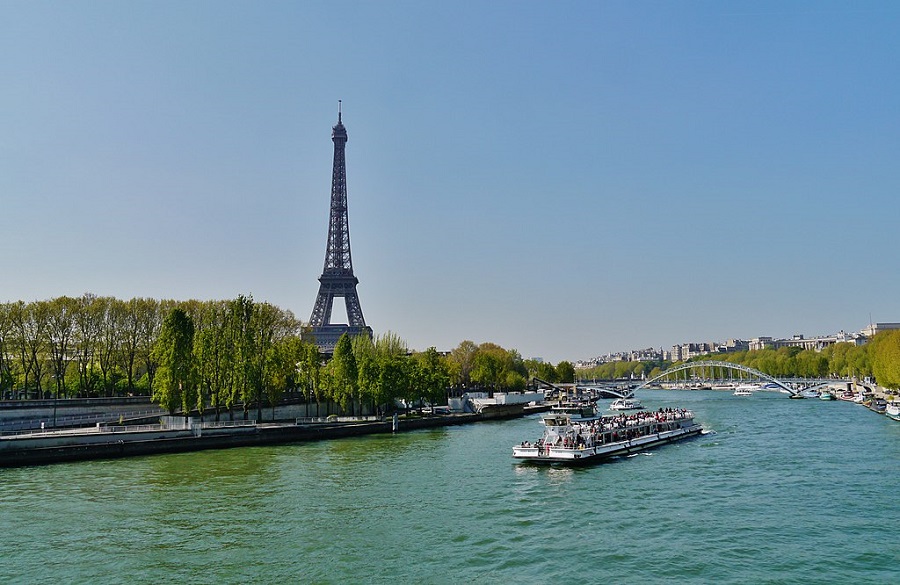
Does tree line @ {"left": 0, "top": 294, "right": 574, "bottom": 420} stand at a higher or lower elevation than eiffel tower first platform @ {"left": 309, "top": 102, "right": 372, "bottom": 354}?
lower

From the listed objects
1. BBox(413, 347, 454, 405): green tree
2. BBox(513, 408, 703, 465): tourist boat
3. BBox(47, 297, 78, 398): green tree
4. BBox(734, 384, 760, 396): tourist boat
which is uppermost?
BBox(47, 297, 78, 398): green tree

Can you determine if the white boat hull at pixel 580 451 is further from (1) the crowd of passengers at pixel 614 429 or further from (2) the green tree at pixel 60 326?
(2) the green tree at pixel 60 326

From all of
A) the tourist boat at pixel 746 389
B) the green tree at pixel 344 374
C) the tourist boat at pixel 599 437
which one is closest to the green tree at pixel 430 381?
the green tree at pixel 344 374

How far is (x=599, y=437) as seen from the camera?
4200cm

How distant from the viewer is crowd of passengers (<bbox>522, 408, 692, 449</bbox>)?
38.9 m

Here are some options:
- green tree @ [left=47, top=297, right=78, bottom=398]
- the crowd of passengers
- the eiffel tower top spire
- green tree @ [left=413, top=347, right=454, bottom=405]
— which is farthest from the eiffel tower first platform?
the crowd of passengers

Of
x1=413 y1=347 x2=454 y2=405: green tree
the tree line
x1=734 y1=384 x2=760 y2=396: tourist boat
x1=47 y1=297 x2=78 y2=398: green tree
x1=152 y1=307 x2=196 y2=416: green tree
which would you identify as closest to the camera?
x1=152 y1=307 x2=196 y2=416: green tree

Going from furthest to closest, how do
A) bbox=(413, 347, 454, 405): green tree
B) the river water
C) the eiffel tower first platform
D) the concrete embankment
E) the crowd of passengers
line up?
1. the eiffel tower first platform
2. bbox=(413, 347, 454, 405): green tree
3. the crowd of passengers
4. the concrete embankment
5. the river water

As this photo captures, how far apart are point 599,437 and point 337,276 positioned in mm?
80087

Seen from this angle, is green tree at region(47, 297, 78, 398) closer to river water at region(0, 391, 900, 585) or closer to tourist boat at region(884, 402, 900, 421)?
river water at region(0, 391, 900, 585)

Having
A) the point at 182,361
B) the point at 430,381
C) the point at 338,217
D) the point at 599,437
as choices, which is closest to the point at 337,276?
the point at 338,217

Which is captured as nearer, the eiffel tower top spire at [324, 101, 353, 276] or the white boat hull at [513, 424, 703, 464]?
the white boat hull at [513, 424, 703, 464]

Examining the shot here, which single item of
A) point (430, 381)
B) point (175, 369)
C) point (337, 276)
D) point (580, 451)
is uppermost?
point (337, 276)

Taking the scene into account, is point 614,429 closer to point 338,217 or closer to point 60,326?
point 60,326
